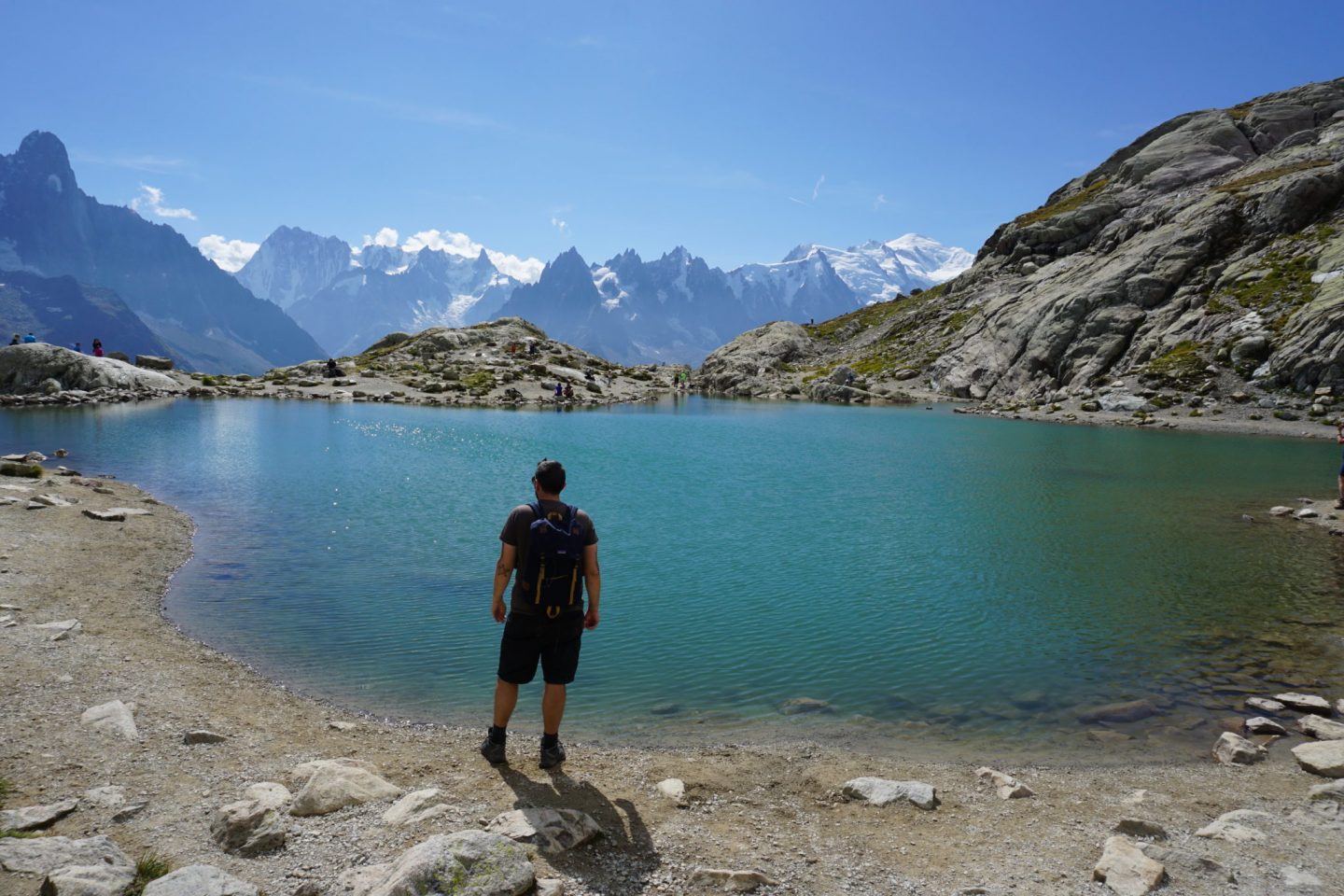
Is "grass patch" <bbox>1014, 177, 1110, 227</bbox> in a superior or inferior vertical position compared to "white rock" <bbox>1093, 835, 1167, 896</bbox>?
superior

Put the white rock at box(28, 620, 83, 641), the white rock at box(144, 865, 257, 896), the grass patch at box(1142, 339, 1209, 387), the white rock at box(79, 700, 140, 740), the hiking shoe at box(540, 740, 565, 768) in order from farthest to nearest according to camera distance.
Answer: the grass patch at box(1142, 339, 1209, 387)
the white rock at box(28, 620, 83, 641)
the hiking shoe at box(540, 740, 565, 768)
the white rock at box(79, 700, 140, 740)
the white rock at box(144, 865, 257, 896)

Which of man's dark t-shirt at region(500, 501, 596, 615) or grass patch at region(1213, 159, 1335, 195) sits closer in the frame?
man's dark t-shirt at region(500, 501, 596, 615)

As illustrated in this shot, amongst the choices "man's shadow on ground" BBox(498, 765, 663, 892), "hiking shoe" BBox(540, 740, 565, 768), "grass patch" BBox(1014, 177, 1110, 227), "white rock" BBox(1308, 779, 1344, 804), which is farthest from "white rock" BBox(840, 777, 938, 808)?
"grass patch" BBox(1014, 177, 1110, 227)

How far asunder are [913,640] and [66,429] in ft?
208

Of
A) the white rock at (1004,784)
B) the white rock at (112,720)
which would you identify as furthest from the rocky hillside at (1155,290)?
the white rock at (112,720)

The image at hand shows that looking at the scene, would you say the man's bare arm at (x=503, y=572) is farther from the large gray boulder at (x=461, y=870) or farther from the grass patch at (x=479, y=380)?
the grass patch at (x=479, y=380)

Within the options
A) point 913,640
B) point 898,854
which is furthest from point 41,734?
point 913,640

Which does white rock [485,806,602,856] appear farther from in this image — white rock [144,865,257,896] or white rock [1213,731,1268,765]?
white rock [1213,731,1268,765]

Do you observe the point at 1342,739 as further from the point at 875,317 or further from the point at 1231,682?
the point at 875,317

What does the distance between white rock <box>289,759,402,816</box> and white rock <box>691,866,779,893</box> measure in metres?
4.48

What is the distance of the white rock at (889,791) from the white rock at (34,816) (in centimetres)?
1030

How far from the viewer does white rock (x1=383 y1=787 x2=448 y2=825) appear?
31.5 feet

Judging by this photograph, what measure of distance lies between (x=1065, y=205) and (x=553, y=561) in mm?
189685

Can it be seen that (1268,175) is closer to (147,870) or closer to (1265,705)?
(1265,705)
